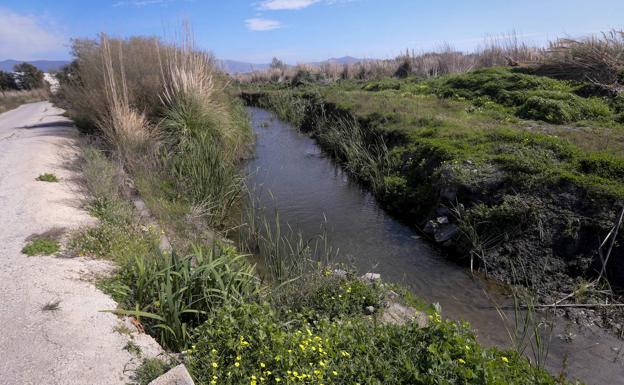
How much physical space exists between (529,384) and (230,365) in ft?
6.46

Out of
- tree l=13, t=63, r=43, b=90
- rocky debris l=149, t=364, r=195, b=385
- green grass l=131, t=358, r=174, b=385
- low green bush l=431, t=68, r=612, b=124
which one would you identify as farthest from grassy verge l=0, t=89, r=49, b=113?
rocky debris l=149, t=364, r=195, b=385

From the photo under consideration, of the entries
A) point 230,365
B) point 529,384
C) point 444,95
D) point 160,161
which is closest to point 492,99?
point 444,95

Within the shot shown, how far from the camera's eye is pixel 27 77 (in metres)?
37.9

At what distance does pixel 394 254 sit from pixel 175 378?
3861 mm

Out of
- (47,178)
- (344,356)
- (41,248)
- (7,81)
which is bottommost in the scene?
(344,356)

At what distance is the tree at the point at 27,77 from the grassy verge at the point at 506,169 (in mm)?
36924

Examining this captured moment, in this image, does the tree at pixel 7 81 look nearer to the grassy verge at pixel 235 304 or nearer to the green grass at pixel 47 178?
the green grass at pixel 47 178

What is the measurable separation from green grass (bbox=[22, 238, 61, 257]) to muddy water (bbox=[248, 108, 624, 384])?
95.1 inches

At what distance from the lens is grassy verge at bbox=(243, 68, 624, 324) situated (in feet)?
16.7

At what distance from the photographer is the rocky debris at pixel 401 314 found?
12.6 feet

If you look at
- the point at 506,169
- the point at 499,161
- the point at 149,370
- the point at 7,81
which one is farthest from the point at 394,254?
the point at 7,81

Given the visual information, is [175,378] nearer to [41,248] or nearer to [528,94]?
[41,248]

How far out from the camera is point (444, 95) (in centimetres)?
1300

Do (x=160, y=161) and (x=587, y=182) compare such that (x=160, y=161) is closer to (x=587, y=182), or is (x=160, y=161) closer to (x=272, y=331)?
(x=272, y=331)
